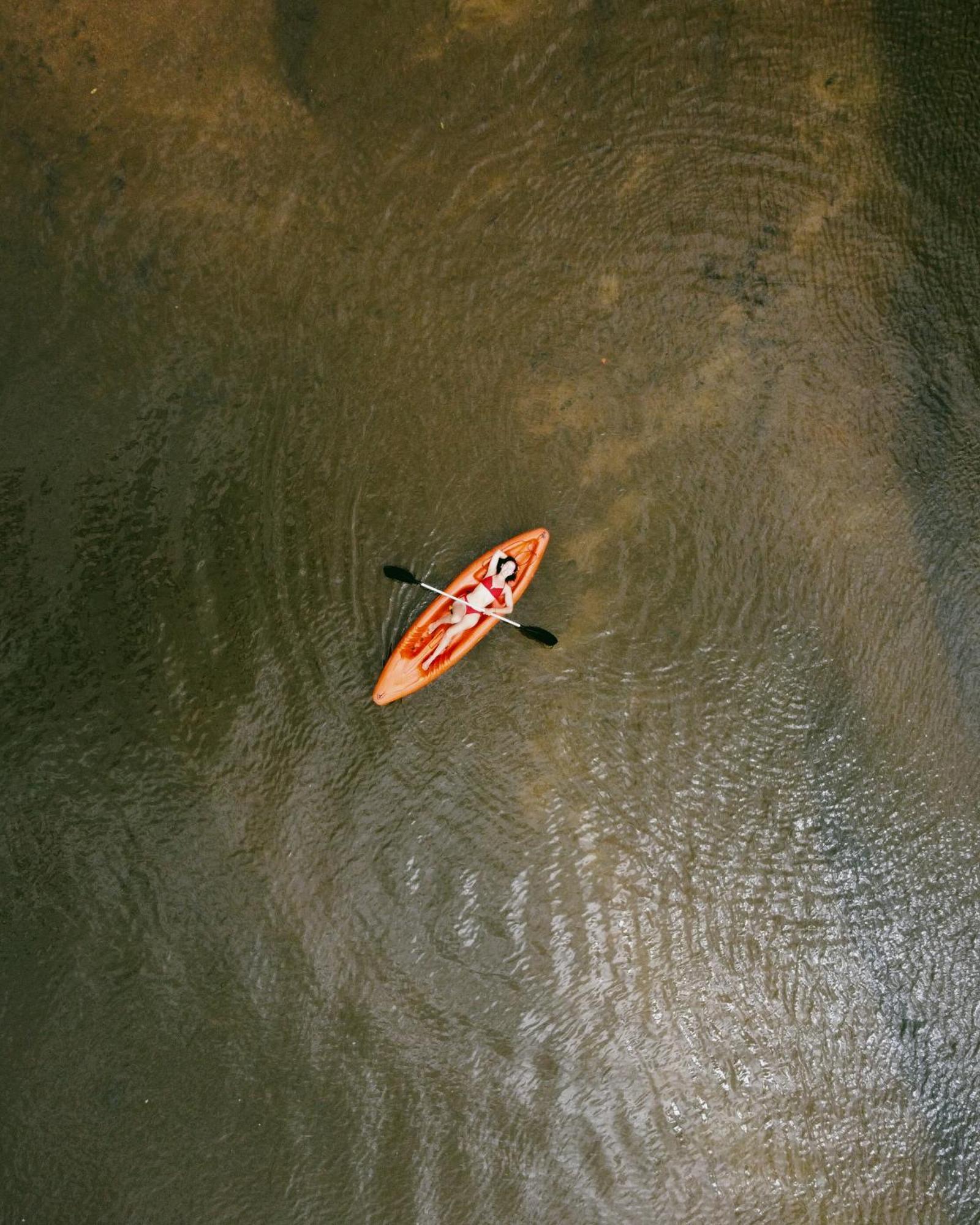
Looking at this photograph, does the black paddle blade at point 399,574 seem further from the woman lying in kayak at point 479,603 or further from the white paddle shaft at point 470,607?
the woman lying in kayak at point 479,603

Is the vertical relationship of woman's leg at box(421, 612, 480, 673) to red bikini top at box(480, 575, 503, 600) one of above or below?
below

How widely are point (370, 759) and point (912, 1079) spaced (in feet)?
6.79

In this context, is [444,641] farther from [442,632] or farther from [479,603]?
[479,603]

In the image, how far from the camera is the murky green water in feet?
9.80

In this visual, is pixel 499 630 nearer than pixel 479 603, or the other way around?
pixel 479 603

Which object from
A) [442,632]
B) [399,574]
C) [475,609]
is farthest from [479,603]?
[399,574]

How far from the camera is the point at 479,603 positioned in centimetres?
293

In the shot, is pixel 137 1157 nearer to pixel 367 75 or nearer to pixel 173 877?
pixel 173 877

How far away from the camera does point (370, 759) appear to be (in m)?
3.04

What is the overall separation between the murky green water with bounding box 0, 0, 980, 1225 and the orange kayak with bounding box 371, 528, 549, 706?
0.08 m

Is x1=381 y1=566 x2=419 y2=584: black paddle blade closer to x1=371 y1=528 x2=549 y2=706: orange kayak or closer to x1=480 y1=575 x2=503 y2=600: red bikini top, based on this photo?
x1=371 y1=528 x2=549 y2=706: orange kayak

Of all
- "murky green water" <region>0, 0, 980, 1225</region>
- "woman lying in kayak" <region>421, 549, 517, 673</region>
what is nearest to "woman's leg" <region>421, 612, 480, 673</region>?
"woman lying in kayak" <region>421, 549, 517, 673</region>

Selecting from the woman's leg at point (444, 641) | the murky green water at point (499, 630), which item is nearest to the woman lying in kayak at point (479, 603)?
the woman's leg at point (444, 641)

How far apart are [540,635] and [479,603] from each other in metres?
0.22
